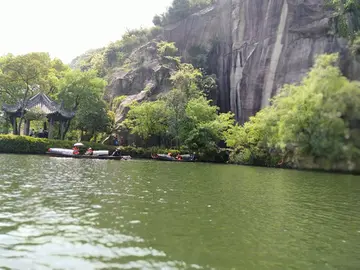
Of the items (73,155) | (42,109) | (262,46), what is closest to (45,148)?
(73,155)

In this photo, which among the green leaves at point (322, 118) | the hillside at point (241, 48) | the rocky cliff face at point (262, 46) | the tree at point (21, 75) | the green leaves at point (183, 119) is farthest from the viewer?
the tree at point (21, 75)

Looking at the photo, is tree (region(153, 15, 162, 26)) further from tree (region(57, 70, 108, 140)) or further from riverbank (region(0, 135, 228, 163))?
riverbank (region(0, 135, 228, 163))

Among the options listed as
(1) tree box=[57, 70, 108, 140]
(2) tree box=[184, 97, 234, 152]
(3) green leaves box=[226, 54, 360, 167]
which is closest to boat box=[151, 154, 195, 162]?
(2) tree box=[184, 97, 234, 152]

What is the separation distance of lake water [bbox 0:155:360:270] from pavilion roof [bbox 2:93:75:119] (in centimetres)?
3043

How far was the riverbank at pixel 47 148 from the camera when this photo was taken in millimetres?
37688

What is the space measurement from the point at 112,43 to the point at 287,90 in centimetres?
4705

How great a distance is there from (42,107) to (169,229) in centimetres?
3965

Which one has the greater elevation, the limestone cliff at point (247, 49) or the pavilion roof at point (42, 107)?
the limestone cliff at point (247, 49)

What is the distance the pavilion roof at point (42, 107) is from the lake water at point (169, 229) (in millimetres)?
30428

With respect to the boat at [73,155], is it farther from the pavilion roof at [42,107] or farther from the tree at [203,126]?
the tree at [203,126]

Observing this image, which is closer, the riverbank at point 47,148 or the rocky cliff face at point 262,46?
the riverbank at point 47,148

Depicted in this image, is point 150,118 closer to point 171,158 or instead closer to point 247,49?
point 171,158

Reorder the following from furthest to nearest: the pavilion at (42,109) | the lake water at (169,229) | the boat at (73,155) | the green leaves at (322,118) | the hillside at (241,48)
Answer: the pavilion at (42,109)
the hillside at (241,48)
the boat at (73,155)
the green leaves at (322,118)
the lake water at (169,229)

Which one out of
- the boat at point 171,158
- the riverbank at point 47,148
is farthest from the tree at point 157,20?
the boat at point 171,158
